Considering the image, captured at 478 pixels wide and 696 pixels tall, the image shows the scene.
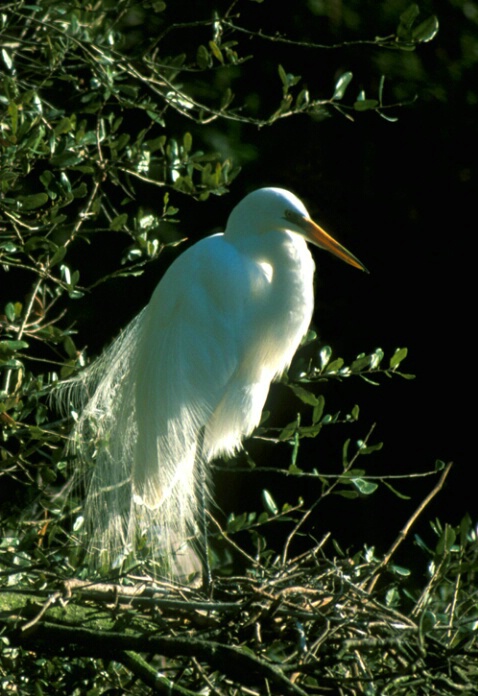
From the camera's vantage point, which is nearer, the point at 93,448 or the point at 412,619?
the point at 412,619

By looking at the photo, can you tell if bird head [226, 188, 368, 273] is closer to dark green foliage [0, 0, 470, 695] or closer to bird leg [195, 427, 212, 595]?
dark green foliage [0, 0, 470, 695]

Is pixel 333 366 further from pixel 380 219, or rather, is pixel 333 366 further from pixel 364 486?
pixel 380 219

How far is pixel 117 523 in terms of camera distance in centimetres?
241

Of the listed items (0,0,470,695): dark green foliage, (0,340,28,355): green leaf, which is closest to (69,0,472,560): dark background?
(0,0,470,695): dark green foliage

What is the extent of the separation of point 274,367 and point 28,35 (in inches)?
39.5

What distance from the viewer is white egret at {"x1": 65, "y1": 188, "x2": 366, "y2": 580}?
2.44 meters

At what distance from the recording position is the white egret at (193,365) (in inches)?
96.1

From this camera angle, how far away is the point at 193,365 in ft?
8.17

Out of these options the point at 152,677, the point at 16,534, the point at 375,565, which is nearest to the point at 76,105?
the point at 16,534

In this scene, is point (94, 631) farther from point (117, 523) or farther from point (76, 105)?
point (76, 105)

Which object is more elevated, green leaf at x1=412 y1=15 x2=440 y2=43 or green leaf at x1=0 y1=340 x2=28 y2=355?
green leaf at x1=412 y1=15 x2=440 y2=43

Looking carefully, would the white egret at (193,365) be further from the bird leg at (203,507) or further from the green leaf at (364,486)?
the green leaf at (364,486)

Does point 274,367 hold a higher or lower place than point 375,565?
lower

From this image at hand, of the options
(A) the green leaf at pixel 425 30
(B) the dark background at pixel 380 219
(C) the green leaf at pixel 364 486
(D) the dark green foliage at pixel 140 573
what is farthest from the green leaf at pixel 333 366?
(B) the dark background at pixel 380 219
